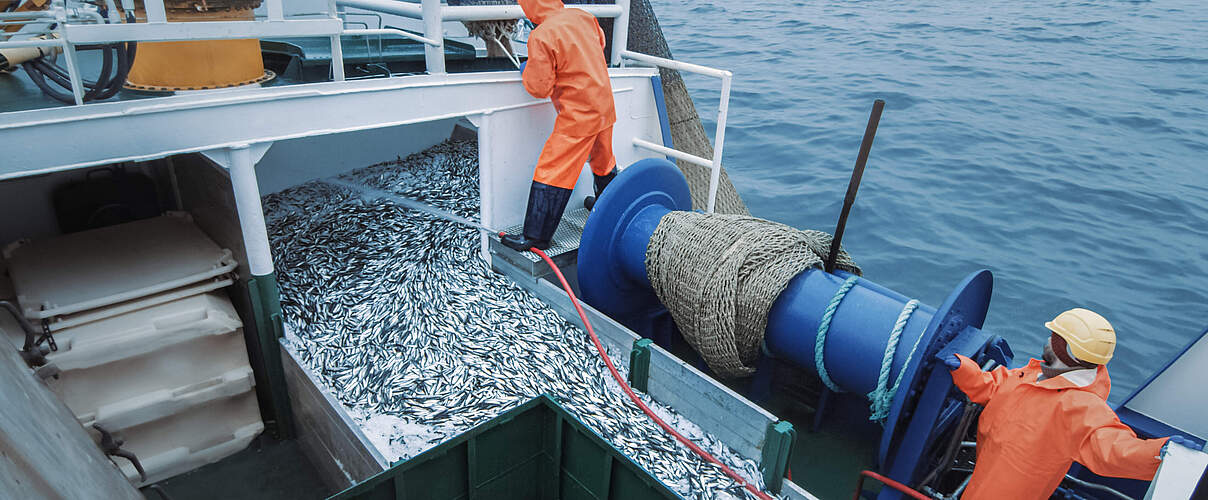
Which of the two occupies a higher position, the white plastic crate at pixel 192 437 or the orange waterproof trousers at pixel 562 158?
the orange waterproof trousers at pixel 562 158

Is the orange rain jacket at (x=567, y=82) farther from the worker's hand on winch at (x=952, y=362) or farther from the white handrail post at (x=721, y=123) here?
the worker's hand on winch at (x=952, y=362)

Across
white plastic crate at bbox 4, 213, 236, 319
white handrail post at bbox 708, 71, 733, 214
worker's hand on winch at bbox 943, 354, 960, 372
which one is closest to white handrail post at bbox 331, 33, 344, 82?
white plastic crate at bbox 4, 213, 236, 319

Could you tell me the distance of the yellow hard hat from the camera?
134 inches

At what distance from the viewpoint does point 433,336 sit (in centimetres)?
511

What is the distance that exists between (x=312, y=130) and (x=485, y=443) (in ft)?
7.90

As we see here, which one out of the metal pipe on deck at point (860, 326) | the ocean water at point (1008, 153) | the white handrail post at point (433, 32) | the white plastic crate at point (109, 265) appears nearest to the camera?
the metal pipe on deck at point (860, 326)

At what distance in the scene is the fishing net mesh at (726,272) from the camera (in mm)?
4613

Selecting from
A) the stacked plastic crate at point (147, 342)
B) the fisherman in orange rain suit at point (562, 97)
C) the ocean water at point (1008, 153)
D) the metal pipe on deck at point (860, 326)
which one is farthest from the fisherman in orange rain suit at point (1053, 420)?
the ocean water at point (1008, 153)

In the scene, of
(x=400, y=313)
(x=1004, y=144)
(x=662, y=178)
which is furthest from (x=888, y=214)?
(x=400, y=313)

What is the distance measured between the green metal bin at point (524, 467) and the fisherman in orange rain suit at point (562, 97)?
1.77 metres

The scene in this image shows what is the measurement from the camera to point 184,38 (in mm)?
4078

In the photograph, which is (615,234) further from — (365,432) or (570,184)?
(365,432)

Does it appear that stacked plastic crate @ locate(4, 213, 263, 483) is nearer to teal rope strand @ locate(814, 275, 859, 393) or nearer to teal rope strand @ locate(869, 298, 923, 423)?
teal rope strand @ locate(814, 275, 859, 393)

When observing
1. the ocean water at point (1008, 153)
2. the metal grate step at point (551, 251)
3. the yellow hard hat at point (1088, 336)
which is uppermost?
the yellow hard hat at point (1088, 336)
